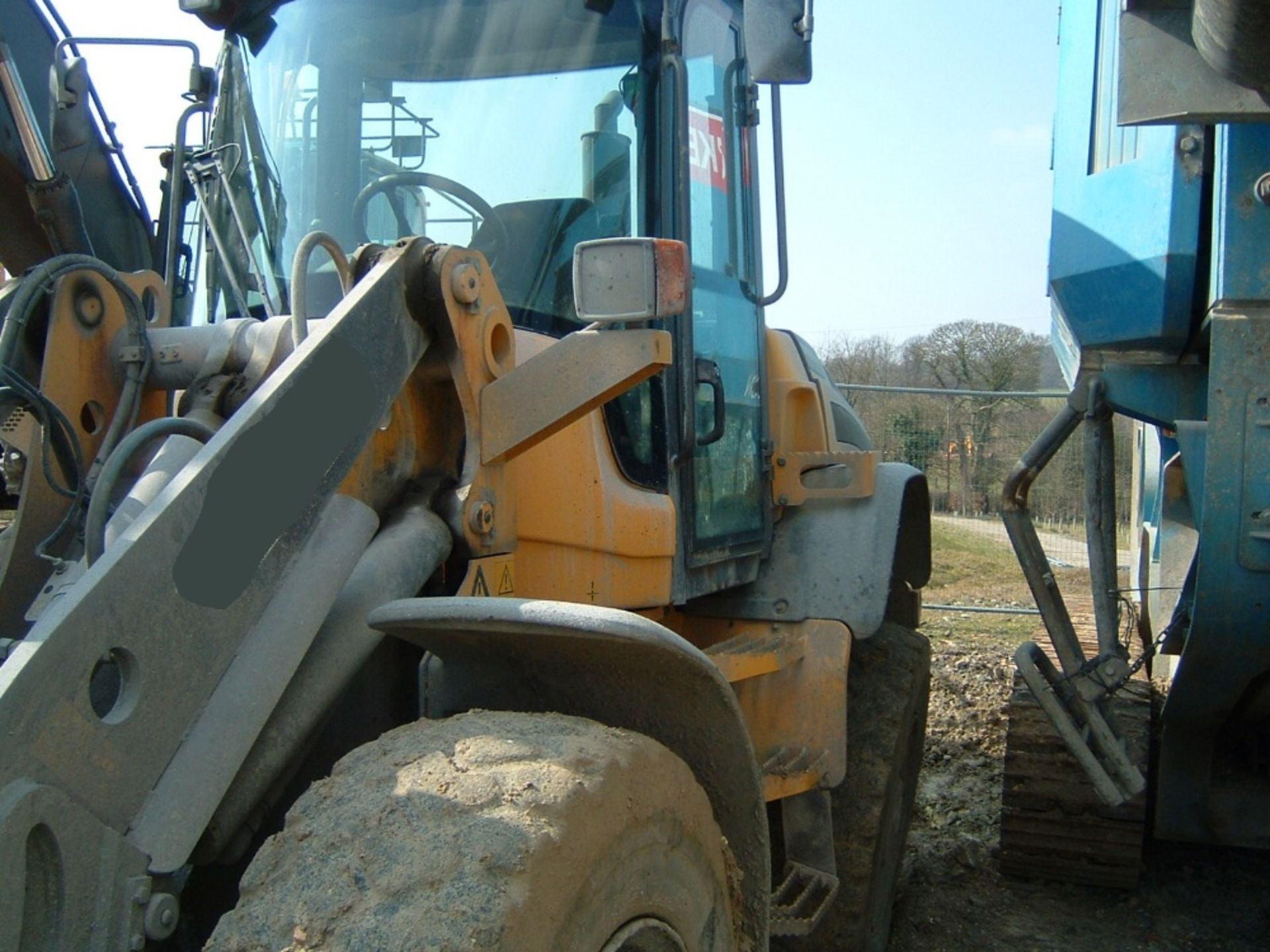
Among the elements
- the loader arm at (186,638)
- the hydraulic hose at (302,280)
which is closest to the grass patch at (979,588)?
the hydraulic hose at (302,280)

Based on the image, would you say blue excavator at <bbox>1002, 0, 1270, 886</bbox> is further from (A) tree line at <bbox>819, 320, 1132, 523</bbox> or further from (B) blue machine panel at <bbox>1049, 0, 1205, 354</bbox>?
(A) tree line at <bbox>819, 320, 1132, 523</bbox>

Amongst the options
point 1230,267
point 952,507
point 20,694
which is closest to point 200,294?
point 20,694

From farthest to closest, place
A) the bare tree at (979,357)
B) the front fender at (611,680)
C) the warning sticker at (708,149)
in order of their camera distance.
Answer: the bare tree at (979,357), the warning sticker at (708,149), the front fender at (611,680)

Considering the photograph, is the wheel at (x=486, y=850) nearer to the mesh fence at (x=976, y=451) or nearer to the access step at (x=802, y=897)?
the access step at (x=802, y=897)

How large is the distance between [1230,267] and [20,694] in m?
2.97

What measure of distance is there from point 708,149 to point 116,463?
1.96m

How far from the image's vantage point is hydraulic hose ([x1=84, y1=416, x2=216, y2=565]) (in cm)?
213

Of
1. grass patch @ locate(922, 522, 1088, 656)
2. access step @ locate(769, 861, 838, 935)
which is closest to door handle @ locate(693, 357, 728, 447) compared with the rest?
access step @ locate(769, 861, 838, 935)

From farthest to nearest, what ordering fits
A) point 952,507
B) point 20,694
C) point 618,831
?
point 952,507, point 618,831, point 20,694

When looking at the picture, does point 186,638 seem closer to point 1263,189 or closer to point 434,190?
point 434,190

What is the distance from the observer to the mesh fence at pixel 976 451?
11.7 meters

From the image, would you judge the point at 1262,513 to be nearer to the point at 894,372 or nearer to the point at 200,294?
the point at 200,294

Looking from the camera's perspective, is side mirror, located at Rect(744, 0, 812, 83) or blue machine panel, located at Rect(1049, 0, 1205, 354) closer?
side mirror, located at Rect(744, 0, 812, 83)

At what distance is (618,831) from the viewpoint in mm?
1895
